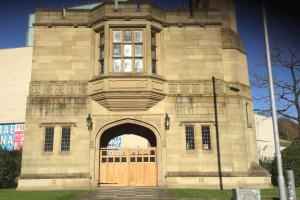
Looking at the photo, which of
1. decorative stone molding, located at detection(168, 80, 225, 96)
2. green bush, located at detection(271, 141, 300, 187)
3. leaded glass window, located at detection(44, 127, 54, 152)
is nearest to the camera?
leaded glass window, located at detection(44, 127, 54, 152)

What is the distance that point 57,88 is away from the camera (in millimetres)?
23094

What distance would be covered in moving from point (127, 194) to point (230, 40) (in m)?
12.9

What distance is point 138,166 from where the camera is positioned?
2288 centimetres

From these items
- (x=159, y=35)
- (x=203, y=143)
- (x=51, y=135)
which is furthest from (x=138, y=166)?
(x=159, y=35)

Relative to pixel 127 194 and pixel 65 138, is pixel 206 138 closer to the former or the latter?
pixel 127 194

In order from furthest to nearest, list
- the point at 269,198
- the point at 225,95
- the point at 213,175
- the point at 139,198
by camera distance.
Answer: the point at 225,95
the point at 213,175
the point at 139,198
the point at 269,198

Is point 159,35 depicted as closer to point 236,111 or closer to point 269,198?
point 236,111

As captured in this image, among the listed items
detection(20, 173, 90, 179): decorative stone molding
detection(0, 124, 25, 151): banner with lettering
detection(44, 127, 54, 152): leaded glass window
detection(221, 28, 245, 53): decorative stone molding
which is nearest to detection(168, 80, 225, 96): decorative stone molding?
detection(221, 28, 245, 53): decorative stone molding

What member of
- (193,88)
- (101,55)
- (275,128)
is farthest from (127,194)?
(101,55)

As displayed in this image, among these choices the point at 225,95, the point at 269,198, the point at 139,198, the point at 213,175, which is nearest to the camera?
the point at 269,198

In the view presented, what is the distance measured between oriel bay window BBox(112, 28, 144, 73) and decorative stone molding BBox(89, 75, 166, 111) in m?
0.91

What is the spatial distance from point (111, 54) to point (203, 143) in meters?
8.22

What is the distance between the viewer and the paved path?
17.9 meters

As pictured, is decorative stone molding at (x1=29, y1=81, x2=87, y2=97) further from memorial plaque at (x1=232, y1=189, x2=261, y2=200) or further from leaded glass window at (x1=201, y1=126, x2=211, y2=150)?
memorial plaque at (x1=232, y1=189, x2=261, y2=200)
